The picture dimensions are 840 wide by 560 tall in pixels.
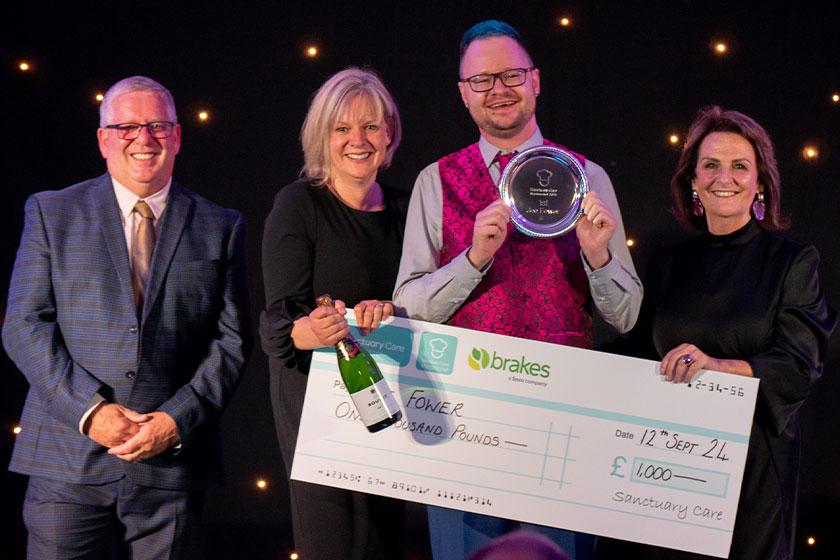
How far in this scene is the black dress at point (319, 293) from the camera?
2557 millimetres

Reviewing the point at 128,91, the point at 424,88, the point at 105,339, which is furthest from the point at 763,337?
the point at 128,91

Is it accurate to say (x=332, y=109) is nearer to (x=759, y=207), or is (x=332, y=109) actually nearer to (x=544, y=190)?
(x=544, y=190)

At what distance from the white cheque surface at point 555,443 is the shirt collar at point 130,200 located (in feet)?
2.71

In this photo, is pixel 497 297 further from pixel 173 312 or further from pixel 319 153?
pixel 173 312

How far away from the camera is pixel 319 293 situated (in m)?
2.58

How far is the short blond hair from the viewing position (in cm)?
266

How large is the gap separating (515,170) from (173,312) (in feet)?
3.31

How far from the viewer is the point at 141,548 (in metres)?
2.54

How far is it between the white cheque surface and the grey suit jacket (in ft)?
1.37

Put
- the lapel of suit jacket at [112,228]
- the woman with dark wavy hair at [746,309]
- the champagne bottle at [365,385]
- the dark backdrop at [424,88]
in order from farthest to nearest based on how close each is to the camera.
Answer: the dark backdrop at [424,88], the lapel of suit jacket at [112,228], the woman with dark wavy hair at [746,309], the champagne bottle at [365,385]

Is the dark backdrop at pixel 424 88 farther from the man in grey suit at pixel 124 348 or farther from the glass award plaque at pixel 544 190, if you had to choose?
the glass award plaque at pixel 544 190

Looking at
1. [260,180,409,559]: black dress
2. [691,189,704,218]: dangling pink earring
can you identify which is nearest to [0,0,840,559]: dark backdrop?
[691,189,704,218]: dangling pink earring

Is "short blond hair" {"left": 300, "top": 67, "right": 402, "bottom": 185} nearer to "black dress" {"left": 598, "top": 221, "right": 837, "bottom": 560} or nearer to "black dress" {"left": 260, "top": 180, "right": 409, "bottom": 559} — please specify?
"black dress" {"left": 260, "top": 180, "right": 409, "bottom": 559}
